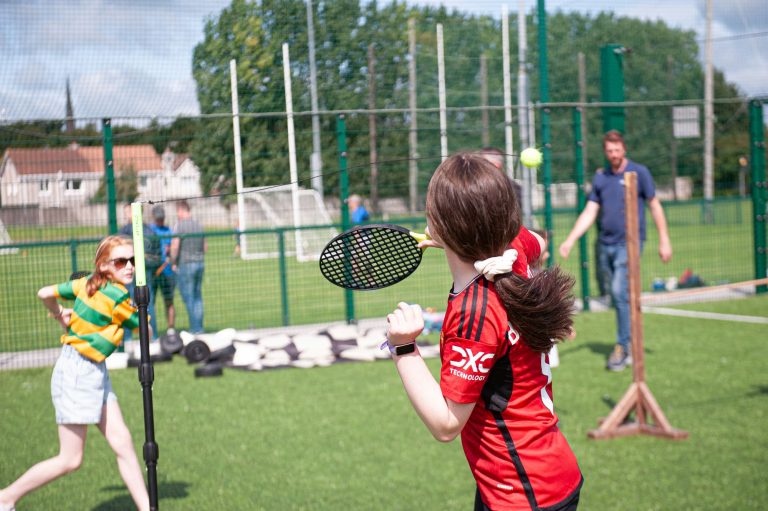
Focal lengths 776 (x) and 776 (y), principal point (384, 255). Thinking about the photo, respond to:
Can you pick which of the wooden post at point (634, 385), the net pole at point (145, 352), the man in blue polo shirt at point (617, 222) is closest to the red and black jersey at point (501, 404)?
the net pole at point (145, 352)

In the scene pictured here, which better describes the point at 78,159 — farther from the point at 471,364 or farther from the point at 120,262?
the point at 471,364

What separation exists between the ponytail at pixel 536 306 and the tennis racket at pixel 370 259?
520 millimetres

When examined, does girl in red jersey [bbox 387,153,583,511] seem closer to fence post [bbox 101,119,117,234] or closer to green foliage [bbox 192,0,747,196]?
green foliage [bbox 192,0,747,196]

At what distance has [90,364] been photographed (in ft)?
14.4

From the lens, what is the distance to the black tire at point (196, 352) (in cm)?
923

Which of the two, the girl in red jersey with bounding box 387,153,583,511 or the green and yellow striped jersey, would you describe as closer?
the girl in red jersey with bounding box 387,153,583,511

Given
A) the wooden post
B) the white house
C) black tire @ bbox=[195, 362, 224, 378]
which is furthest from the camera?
the white house

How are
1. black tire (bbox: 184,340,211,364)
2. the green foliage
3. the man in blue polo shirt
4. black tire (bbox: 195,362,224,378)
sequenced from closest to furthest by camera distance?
1. the man in blue polo shirt
2. black tire (bbox: 195,362,224,378)
3. black tire (bbox: 184,340,211,364)
4. the green foliage

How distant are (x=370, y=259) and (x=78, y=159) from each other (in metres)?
8.52

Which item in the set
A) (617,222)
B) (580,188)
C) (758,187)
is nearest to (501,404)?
(617,222)

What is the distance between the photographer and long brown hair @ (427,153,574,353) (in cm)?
215

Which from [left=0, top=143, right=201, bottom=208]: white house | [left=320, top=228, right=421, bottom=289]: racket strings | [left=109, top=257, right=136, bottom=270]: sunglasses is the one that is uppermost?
[left=0, top=143, right=201, bottom=208]: white house

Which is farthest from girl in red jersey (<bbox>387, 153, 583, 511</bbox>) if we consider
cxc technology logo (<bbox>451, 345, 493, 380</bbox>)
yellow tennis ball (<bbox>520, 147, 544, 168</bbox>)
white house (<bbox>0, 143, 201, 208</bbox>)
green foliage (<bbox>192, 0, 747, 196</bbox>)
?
white house (<bbox>0, 143, 201, 208</bbox>)

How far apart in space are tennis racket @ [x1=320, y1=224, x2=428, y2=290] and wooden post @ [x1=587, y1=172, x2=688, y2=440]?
3613mm
